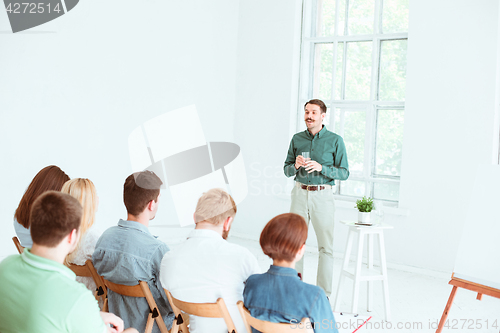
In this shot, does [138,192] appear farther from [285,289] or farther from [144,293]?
[285,289]

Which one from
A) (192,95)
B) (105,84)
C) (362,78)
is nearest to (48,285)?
(105,84)

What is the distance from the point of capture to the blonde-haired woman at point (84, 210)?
1.98 metres

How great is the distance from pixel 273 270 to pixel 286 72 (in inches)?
171

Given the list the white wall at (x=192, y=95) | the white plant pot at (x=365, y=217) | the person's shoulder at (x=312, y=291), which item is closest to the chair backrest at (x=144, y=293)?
the person's shoulder at (x=312, y=291)

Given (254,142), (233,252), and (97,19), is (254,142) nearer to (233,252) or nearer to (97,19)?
(97,19)

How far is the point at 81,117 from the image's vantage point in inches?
163

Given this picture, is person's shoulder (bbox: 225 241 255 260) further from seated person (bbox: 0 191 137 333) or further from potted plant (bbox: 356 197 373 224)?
potted plant (bbox: 356 197 373 224)

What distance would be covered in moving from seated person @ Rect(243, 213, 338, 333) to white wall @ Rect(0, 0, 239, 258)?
2900mm

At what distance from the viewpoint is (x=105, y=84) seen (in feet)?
14.3

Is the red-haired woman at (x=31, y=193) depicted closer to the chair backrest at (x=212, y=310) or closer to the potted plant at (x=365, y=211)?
the chair backrest at (x=212, y=310)

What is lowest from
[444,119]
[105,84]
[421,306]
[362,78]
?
[421,306]

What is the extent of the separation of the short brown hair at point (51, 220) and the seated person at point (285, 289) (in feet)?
2.29

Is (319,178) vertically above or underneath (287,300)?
above

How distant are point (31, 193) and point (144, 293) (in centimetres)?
83
